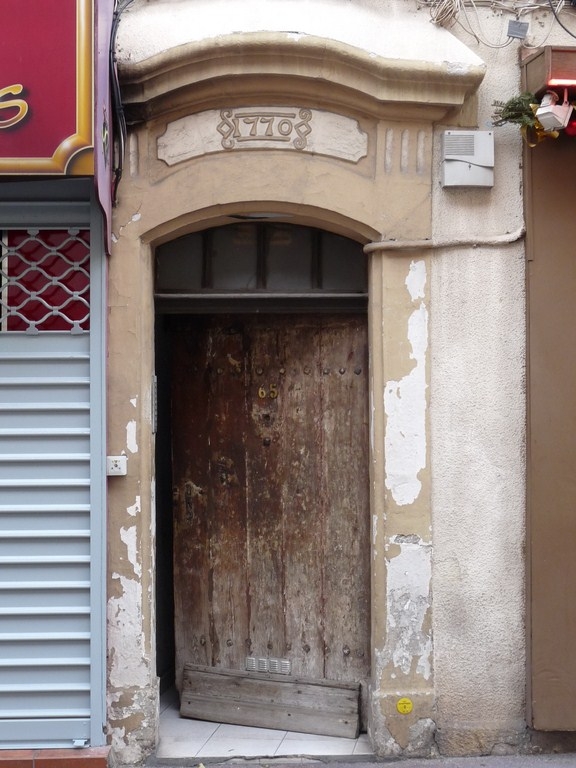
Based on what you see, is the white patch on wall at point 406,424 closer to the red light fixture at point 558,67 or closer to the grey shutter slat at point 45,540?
the red light fixture at point 558,67

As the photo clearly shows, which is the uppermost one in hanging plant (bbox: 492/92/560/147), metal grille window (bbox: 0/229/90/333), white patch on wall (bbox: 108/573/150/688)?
hanging plant (bbox: 492/92/560/147)

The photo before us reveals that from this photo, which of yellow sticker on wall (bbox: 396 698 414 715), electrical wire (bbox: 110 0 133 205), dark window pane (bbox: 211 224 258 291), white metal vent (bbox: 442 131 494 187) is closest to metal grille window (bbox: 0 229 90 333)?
electrical wire (bbox: 110 0 133 205)

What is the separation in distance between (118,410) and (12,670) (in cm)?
149

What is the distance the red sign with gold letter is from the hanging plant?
7.27 feet

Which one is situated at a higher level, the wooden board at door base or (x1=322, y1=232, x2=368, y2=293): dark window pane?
(x1=322, y1=232, x2=368, y2=293): dark window pane

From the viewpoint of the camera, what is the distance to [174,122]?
16.5 feet

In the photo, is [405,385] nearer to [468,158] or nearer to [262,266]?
[262,266]

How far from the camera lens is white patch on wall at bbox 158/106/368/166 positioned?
4.99 meters

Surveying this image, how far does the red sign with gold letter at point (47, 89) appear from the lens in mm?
4285

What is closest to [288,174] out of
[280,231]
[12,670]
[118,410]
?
[280,231]

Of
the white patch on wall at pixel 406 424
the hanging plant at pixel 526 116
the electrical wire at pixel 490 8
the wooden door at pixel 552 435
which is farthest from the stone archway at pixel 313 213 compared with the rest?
the wooden door at pixel 552 435

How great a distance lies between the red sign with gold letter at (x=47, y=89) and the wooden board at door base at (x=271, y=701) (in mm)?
3109

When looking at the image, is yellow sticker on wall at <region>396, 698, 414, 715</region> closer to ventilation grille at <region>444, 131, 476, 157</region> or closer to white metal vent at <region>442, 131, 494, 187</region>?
white metal vent at <region>442, 131, 494, 187</region>

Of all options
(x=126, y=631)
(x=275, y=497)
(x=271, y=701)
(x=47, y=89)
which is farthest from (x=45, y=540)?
(x=47, y=89)
